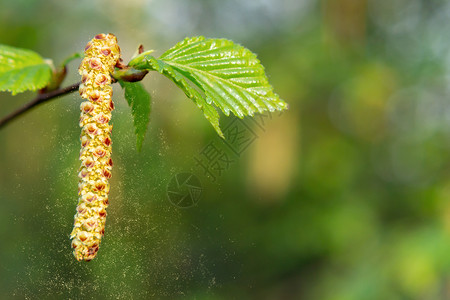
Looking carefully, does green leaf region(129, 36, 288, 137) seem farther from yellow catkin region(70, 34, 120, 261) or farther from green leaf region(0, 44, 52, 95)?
green leaf region(0, 44, 52, 95)

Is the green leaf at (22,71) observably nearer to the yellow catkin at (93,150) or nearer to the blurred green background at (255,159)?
the yellow catkin at (93,150)

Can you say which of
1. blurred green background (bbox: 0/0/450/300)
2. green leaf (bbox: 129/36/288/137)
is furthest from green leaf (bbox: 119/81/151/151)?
blurred green background (bbox: 0/0/450/300)

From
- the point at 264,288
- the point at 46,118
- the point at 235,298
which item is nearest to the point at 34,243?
the point at 46,118

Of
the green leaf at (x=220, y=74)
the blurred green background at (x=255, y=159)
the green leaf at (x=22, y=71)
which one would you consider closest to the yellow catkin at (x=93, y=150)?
the green leaf at (x=220, y=74)

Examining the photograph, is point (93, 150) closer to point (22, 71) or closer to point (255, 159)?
point (22, 71)

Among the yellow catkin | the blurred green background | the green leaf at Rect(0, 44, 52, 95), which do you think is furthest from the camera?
the blurred green background

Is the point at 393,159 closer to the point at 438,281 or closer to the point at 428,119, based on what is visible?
the point at 428,119

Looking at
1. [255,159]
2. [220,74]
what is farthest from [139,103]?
[255,159]

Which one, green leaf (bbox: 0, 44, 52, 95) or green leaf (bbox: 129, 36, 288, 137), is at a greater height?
green leaf (bbox: 129, 36, 288, 137)
